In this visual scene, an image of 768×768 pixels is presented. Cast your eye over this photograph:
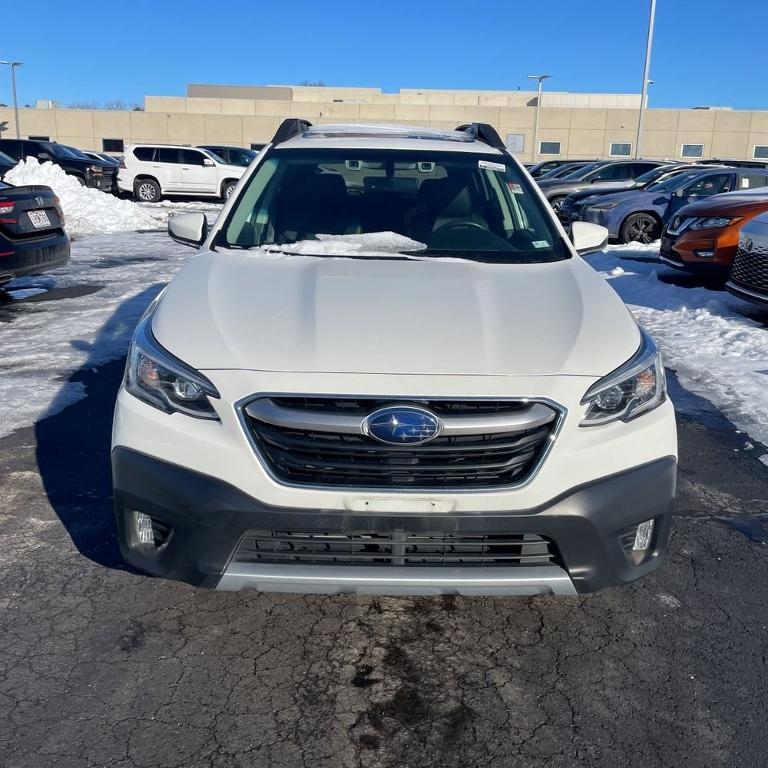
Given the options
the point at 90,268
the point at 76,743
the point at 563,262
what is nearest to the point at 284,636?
the point at 76,743

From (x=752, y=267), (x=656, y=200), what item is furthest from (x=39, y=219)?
(x=656, y=200)

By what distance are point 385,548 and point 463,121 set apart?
180 ft

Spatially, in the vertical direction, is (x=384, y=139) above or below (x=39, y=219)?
above

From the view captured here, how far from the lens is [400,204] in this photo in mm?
4262

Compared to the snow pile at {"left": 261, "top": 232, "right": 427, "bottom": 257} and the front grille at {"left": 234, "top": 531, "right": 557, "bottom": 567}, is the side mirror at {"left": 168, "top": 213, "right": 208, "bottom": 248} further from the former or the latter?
the front grille at {"left": 234, "top": 531, "right": 557, "bottom": 567}

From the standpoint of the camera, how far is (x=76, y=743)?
2422mm

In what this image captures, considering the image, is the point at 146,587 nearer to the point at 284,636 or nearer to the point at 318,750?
the point at 284,636

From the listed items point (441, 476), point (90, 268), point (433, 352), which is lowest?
point (90, 268)

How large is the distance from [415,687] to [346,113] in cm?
5829

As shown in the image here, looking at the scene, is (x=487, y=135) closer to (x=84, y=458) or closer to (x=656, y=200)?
(x=84, y=458)

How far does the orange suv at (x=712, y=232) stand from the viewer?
9906 mm

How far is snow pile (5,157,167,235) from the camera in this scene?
18078 mm

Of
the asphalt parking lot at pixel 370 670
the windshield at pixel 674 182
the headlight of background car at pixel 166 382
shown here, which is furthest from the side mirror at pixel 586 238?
the windshield at pixel 674 182

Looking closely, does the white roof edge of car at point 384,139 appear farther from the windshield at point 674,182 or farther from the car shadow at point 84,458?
the windshield at point 674,182
